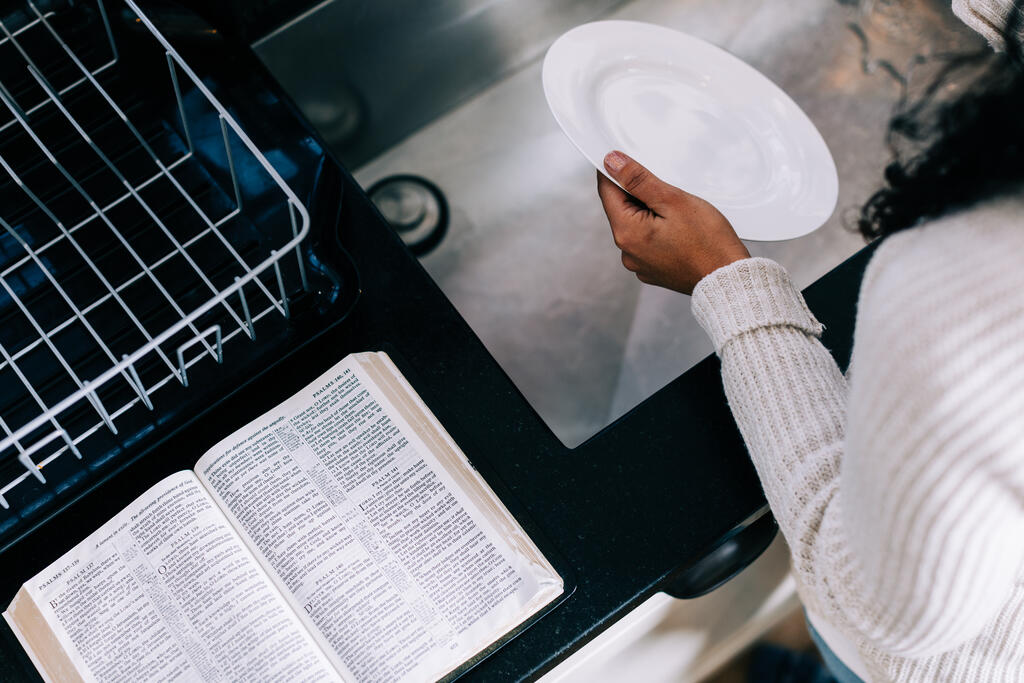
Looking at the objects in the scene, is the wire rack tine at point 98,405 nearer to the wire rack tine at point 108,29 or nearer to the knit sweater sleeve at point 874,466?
the wire rack tine at point 108,29

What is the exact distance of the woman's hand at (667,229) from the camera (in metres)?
0.68

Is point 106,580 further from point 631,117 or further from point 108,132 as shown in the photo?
point 631,117

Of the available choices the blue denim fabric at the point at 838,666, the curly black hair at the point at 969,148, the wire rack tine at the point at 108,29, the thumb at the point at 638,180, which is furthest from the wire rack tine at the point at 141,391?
the blue denim fabric at the point at 838,666

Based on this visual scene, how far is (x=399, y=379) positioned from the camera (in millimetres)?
663

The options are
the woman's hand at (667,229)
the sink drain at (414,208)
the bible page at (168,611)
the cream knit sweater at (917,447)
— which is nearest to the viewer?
the cream knit sweater at (917,447)

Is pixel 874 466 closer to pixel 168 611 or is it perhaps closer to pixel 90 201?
pixel 168 611

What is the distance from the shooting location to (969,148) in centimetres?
47

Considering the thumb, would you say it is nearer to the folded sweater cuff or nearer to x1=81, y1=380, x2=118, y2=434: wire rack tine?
the folded sweater cuff

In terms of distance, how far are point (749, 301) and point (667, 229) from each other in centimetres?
9

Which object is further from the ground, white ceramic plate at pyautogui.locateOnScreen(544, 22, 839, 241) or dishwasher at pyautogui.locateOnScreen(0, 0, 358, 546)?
dishwasher at pyautogui.locateOnScreen(0, 0, 358, 546)

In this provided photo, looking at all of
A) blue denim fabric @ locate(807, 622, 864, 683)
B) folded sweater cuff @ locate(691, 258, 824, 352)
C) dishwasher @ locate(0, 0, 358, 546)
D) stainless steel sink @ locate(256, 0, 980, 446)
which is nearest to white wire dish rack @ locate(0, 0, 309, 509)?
dishwasher @ locate(0, 0, 358, 546)

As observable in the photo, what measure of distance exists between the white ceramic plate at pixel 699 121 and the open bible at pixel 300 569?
33cm

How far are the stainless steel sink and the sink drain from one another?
0.05 ft

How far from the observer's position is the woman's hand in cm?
68
